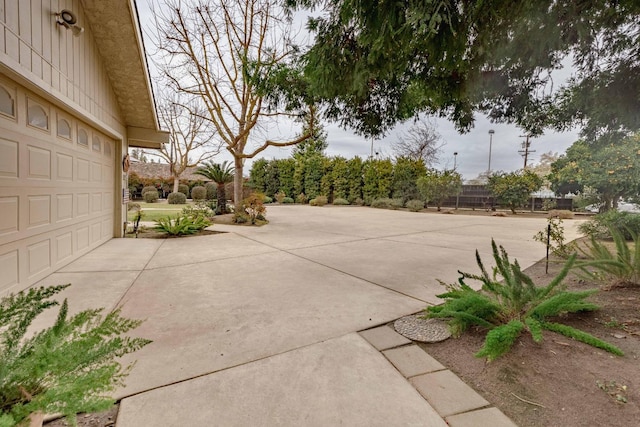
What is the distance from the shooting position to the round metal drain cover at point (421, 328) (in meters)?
2.29

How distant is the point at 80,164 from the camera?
4.93 metres

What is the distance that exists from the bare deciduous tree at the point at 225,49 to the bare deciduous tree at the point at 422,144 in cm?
1601

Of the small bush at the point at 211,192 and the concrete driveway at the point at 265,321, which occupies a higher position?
the small bush at the point at 211,192

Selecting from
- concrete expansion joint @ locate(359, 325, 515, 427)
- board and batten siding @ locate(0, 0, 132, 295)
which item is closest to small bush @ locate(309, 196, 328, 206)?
board and batten siding @ locate(0, 0, 132, 295)

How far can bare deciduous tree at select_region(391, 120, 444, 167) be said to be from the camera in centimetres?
2347

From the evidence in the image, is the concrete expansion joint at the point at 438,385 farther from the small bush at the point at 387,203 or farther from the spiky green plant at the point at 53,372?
the small bush at the point at 387,203

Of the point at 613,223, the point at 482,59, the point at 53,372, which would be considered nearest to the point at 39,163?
the point at 53,372

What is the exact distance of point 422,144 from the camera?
23891mm

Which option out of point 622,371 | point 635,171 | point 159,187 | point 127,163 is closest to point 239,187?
point 127,163

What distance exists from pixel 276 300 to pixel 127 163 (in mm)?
6149

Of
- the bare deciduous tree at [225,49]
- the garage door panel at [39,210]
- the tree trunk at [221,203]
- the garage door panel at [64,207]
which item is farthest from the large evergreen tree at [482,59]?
the tree trunk at [221,203]

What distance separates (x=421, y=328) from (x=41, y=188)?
4.79 meters

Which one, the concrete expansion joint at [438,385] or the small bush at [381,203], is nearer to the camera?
the concrete expansion joint at [438,385]

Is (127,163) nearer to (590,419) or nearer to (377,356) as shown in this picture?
(377,356)
